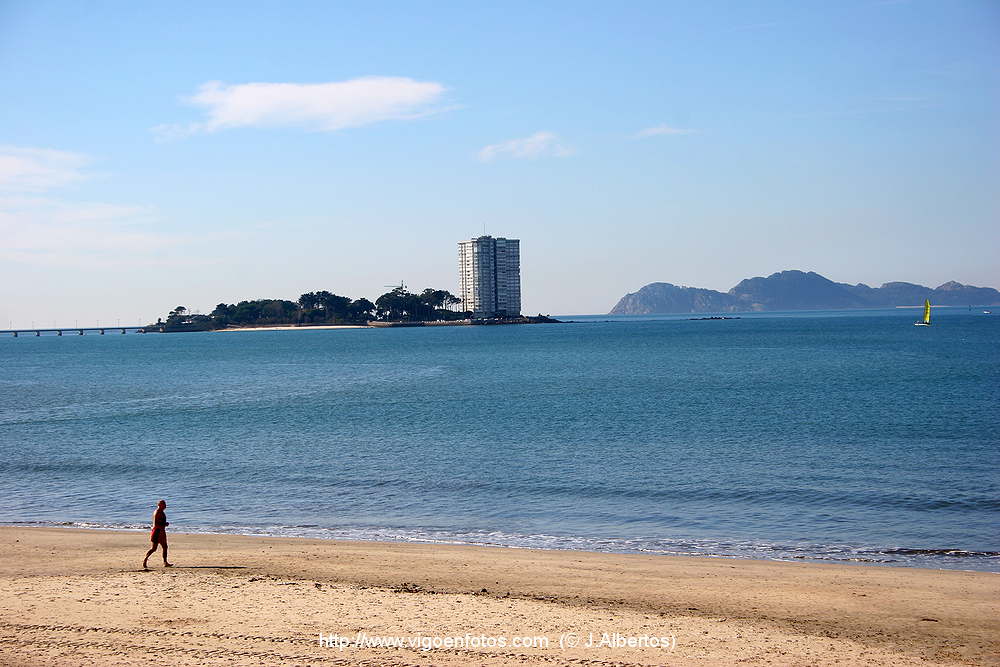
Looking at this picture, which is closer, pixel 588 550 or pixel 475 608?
pixel 475 608

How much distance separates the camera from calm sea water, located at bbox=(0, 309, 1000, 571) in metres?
23.7

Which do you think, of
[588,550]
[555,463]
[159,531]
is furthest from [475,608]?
[555,463]

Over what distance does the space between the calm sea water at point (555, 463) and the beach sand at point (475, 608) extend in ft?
9.63

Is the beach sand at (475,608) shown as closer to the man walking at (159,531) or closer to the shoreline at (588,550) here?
the man walking at (159,531)

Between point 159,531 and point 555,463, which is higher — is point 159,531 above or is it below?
above

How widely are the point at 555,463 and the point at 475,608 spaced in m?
19.6

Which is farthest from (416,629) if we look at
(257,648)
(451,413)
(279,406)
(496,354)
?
(496,354)

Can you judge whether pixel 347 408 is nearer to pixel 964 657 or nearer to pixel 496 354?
pixel 964 657

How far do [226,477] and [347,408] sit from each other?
24.1 metres

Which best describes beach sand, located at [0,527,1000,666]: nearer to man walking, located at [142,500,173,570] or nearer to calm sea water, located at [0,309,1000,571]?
man walking, located at [142,500,173,570]

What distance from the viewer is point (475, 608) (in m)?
15.4

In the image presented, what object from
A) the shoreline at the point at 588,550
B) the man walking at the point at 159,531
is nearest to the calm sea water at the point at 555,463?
the shoreline at the point at 588,550

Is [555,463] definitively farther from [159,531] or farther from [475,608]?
[475,608]

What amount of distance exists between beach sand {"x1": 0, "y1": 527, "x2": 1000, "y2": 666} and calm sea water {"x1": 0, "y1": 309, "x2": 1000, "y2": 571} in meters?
2.93
